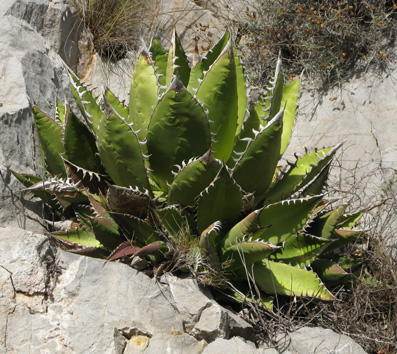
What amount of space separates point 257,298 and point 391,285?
78 centimetres

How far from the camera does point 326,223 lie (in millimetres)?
2484

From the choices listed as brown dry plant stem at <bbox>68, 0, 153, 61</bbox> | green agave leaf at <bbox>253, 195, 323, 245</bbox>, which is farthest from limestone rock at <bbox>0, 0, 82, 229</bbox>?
green agave leaf at <bbox>253, 195, 323, 245</bbox>

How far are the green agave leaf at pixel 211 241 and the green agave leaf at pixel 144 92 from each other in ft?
1.98

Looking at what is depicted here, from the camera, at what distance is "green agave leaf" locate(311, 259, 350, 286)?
8.34 ft

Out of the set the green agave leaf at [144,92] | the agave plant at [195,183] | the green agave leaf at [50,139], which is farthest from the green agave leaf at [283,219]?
the green agave leaf at [50,139]

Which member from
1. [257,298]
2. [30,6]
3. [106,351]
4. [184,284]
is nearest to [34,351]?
[106,351]

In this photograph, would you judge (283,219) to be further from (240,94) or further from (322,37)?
(322,37)

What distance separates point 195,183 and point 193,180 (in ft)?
0.06

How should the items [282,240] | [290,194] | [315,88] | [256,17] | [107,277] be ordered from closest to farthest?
[107,277], [282,240], [290,194], [315,88], [256,17]

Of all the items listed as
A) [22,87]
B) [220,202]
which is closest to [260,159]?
[220,202]

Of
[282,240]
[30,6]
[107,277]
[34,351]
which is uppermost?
[30,6]

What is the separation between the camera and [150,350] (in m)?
1.94

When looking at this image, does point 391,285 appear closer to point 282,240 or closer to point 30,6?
point 282,240

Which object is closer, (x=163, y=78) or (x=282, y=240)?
(x=282, y=240)
